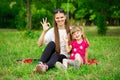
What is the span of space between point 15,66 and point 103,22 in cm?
1455

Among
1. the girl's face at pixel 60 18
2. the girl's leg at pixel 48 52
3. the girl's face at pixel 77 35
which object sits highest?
the girl's face at pixel 60 18

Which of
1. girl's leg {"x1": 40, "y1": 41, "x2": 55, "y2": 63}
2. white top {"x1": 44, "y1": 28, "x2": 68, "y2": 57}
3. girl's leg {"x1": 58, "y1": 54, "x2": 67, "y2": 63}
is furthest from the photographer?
white top {"x1": 44, "y1": 28, "x2": 68, "y2": 57}

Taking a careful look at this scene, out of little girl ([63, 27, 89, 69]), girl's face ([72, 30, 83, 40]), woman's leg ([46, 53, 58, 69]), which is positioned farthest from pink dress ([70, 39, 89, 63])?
woman's leg ([46, 53, 58, 69])

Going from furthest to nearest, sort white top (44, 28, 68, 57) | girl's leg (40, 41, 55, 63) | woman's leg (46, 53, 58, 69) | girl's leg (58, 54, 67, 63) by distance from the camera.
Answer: white top (44, 28, 68, 57)
girl's leg (58, 54, 67, 63)
girl's leg (40, 41, 55, 63)
woman's leg (46, 53, 58, 69)

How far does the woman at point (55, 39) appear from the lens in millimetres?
7453

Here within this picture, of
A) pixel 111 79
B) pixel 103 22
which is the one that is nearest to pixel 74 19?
pixel 103 22

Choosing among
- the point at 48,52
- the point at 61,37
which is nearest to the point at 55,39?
the point at 61,37

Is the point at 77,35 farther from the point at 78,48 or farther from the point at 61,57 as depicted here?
the point at 61,57

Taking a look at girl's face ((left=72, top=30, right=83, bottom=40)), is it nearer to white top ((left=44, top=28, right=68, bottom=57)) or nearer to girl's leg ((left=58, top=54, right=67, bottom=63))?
white top ((left=44, top=28, right=68, bottom=57))

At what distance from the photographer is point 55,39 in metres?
7.73

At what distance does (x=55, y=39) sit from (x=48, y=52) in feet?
1.29

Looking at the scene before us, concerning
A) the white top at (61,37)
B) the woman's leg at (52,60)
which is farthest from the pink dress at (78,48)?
the woman's leg at (52,60)

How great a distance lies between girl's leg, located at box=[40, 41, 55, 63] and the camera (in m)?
7.45

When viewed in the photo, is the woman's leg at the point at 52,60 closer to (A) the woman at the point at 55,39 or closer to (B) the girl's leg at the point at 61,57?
(A) the woman at the point at 55,39
